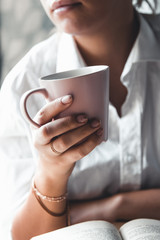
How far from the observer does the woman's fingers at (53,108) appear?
0.49 metres

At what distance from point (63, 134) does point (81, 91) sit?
9 centimetres

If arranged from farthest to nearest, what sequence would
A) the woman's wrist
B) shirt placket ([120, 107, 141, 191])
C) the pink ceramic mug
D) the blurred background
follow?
1. the blurred background
2. shirt placket ([120, 107, 141, 191])
3. the woman's wrist
4. the pink ceramic mug

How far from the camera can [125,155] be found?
0.80 metres

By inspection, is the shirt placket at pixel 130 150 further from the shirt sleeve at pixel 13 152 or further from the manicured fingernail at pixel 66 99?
the manicured fingernail at pixel 66 99

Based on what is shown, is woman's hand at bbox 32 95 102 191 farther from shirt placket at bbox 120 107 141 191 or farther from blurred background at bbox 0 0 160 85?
blurred background at bbox 0 0 160 85

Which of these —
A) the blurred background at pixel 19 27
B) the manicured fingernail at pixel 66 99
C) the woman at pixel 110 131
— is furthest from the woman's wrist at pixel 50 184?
the blurred background at pixel 19 27

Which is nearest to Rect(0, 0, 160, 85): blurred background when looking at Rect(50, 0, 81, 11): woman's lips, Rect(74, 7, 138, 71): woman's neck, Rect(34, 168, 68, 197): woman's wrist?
Rect(74, 7, 138, 71): woman's neck

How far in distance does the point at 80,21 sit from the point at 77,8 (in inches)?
1.2

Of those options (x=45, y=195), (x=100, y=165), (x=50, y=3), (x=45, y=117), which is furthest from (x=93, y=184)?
(x=50, y=3)

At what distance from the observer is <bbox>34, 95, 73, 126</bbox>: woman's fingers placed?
0.49 metres

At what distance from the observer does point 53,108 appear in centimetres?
51

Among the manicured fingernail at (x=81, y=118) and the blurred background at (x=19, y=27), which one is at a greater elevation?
the blurred background at (x=19, y=27)

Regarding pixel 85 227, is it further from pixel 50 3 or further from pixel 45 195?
pixel 50 3

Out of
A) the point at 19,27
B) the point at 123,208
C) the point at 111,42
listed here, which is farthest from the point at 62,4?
the point at 19,27
